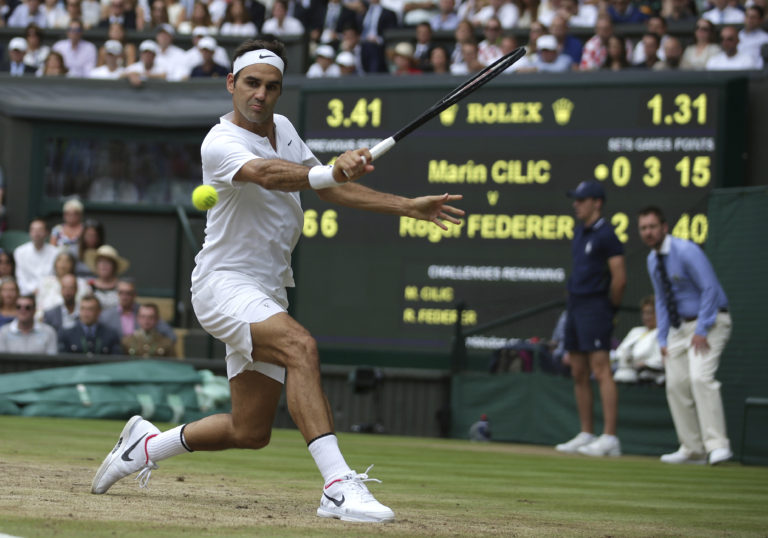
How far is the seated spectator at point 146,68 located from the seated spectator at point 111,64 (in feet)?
0.47

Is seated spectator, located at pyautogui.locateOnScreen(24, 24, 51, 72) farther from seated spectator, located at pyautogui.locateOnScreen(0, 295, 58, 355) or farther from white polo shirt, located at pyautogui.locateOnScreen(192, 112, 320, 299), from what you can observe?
white polo shirt, located at pyautogui.locateOnScreen(192, 112, 320, 299)

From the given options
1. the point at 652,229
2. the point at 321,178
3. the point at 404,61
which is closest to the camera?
the point at 321,178

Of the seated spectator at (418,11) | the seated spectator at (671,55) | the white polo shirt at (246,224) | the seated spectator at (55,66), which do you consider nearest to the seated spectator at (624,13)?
the seated spectator at (671,55)

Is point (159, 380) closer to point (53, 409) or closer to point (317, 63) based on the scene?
point (53, 409)

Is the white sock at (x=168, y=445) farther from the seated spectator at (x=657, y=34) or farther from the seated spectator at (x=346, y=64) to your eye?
the seated spectator at (x=346, y=64)

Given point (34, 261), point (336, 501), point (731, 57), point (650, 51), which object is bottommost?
point (336, 501)

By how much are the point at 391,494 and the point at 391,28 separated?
468 inches

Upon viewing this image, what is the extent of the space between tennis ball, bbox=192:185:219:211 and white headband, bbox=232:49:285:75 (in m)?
0.62

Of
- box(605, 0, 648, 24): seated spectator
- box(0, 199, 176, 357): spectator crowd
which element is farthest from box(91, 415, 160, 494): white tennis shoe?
box(605, 0, 648, 24): seated spectator

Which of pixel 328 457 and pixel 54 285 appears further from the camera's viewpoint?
pixel 54 285

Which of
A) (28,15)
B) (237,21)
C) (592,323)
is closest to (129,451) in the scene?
(592,323)

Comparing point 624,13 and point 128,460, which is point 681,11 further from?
point 128,460

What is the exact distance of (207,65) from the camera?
17625 mm

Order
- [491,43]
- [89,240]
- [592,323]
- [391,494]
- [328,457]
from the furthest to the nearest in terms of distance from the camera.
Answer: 1. [89,240]
2. [491,43]
3. [592,323]
4. [391,494]
5. [328,457]
